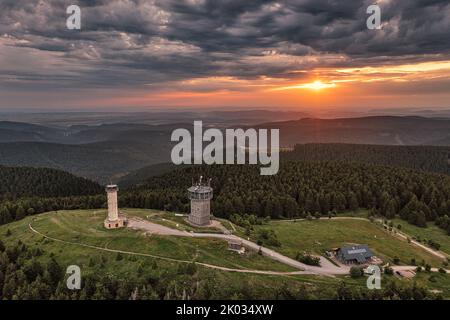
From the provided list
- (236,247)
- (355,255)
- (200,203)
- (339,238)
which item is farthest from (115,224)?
(339,238)

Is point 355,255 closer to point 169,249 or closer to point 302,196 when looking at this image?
point 169,249

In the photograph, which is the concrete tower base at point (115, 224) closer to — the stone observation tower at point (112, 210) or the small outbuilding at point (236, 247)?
the stone observation tower at point (112, 210)

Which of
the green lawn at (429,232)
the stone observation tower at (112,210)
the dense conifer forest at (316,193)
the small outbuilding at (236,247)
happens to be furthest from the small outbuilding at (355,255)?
the stone observation tower at (112,210)

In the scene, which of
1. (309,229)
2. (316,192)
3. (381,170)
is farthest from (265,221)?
(381,170)

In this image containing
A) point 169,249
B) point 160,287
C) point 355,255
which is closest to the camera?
point 160,287

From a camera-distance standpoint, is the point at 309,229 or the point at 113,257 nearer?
the point at 113,257
